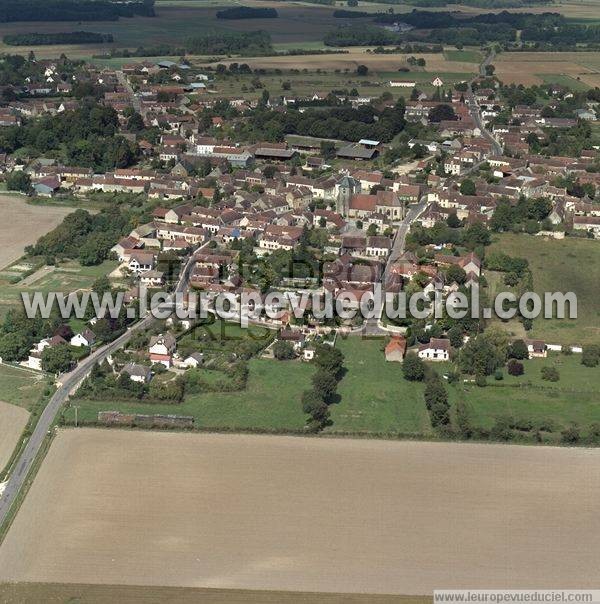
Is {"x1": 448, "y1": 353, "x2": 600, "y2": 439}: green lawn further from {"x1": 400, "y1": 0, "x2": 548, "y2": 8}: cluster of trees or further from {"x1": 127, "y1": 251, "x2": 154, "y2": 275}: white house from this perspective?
{"x1": 400, "y1": 0, "x2": 548, "y2": 8}: cluster of trees

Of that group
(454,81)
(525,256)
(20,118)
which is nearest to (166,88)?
(20,118)

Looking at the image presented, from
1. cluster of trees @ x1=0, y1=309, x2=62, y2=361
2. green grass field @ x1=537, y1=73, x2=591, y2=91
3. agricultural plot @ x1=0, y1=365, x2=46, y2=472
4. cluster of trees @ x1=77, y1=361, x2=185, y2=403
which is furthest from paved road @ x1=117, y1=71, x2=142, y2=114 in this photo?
cluster of trees @ x1=77, y1=361, x2=185, y2=403

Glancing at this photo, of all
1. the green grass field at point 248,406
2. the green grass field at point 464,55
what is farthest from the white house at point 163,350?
the green grass field at point 464,55

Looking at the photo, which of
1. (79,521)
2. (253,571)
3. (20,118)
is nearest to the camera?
(253,571)

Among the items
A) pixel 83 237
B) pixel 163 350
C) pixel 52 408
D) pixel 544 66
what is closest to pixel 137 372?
pixel 163 350

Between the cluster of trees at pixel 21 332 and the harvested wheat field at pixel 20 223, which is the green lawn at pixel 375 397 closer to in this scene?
the cluster of trees at pixel 21 332

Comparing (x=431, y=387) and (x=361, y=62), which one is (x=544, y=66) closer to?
(x=361, y=62)

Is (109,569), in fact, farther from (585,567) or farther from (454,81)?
(454,81)
